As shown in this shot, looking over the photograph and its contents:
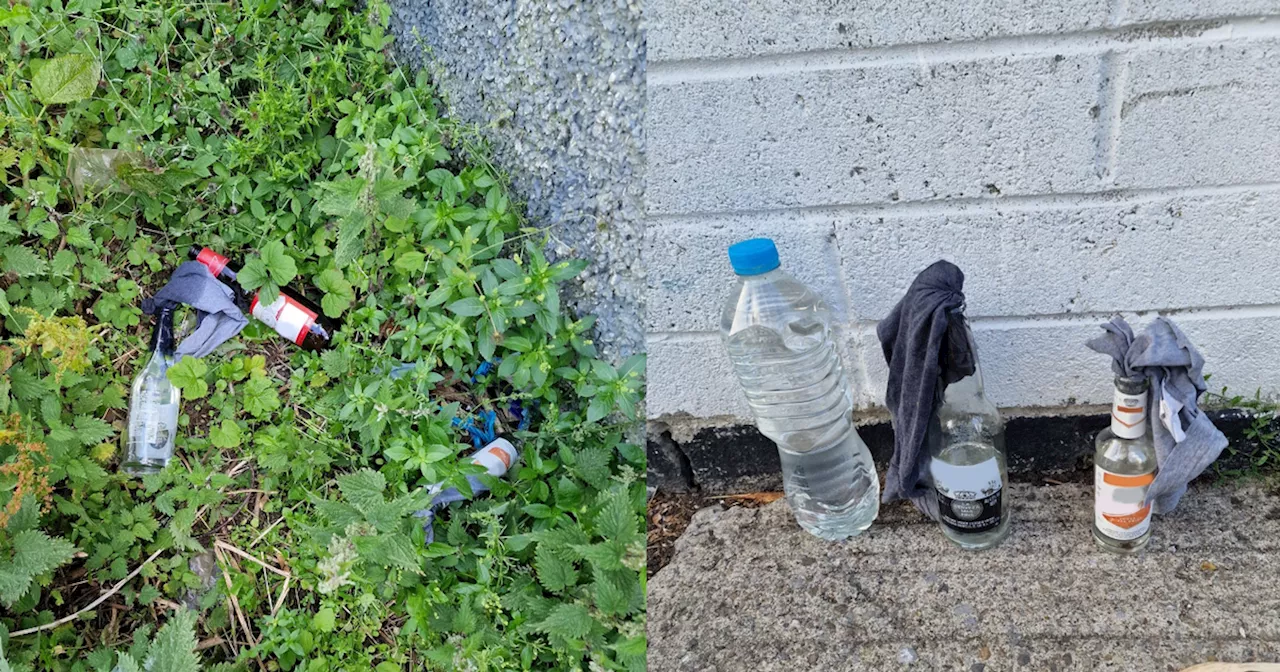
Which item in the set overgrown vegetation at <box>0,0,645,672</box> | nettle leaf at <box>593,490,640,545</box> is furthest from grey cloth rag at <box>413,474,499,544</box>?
nettle leaf at <box>593,490,640,545</box>

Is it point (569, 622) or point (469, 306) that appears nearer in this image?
point (569, 622)

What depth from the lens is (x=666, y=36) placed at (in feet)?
5.99

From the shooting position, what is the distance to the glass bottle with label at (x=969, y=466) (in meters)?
1.91

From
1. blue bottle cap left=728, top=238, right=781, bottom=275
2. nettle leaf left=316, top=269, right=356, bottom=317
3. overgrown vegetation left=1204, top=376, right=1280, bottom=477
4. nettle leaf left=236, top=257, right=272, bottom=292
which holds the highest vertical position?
blue bottle cap left=728, top=238, right=781, bottom=275

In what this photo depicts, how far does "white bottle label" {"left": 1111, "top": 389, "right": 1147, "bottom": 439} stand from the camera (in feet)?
5.75

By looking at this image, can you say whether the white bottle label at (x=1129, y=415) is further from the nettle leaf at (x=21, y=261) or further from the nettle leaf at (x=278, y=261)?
the nettle leaf at (x=21, y=261)

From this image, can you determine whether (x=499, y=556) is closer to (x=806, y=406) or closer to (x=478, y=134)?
(x=806, y=406)

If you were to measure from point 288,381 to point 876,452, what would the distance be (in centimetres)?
157

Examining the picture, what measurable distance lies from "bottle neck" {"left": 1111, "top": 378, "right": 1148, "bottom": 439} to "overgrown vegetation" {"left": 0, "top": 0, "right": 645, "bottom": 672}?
0.99 m

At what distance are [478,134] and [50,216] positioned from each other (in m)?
1.23

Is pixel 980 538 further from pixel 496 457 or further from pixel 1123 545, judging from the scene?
pixel 496 457

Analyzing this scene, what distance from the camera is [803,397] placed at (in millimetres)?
2156

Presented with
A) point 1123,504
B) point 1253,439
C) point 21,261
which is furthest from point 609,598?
point 21,261

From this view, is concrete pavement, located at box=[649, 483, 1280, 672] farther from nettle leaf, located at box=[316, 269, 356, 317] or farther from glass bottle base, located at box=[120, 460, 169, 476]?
glass bottle base, located at box=[120, 460, 169, 476]
